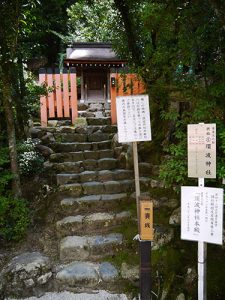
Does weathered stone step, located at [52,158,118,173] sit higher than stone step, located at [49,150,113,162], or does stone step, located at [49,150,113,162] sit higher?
stone step, located at [49,150,113,162]

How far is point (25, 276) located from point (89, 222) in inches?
55.9

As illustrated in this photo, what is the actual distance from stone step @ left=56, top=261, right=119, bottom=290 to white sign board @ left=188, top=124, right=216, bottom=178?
1.86 meters

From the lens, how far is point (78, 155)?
6.57 meters

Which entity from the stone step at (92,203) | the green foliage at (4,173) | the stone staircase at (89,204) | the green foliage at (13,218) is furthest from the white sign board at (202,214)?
the green foliage at (4,173)

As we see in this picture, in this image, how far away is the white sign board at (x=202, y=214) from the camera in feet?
9.53

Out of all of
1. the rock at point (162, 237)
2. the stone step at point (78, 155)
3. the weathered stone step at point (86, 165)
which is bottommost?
the rock at point (162, 237)

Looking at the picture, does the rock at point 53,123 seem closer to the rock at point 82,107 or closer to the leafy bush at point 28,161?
the leafy bush at point 28,161

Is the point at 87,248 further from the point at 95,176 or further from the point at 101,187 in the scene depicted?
the point at 95,176

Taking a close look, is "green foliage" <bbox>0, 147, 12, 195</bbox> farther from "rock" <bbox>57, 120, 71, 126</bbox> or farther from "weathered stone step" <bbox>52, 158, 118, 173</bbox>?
"rock" <bbox>57, 120, 71, 126</bbox>


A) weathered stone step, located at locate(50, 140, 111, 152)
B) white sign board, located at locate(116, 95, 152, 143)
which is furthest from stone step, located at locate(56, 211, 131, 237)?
weathered stone step, located at locate(50, 140, 111, 152)

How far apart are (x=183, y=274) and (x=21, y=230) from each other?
2.56 meters

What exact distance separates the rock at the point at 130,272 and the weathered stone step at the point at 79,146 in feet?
11.8

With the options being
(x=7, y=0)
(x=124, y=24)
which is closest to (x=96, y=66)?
(x=124, y=24)

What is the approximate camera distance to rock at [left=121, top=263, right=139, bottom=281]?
3781mm
